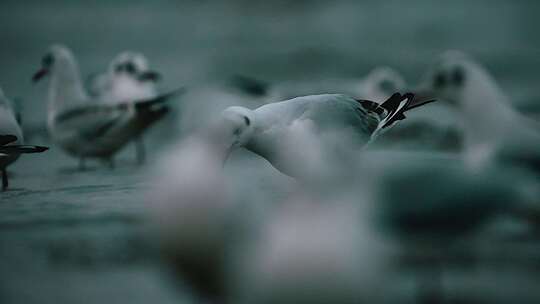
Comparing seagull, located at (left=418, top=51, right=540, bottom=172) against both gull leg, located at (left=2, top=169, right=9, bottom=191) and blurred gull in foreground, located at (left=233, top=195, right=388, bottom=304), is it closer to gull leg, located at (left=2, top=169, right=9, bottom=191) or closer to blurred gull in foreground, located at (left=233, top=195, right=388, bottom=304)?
blurred gull in foreground, located at (left=233, top=195, right=388, bottom=304)

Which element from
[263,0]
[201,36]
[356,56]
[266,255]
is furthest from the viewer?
[263,0]

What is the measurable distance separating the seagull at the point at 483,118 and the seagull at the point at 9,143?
6.89 feet

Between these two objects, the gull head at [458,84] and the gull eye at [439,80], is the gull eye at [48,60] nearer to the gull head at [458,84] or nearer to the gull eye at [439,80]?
the gull head at [458,84]

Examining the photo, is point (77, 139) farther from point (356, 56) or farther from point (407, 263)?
point (407, 263)

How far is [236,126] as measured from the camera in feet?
11.6

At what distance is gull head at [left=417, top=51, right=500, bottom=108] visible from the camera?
4.47 meters

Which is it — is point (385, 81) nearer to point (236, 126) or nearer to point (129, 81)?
point (129, 81)

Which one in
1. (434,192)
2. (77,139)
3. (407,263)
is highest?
(434,192)

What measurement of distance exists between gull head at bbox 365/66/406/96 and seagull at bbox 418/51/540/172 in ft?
8.25

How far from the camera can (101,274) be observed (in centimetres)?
267

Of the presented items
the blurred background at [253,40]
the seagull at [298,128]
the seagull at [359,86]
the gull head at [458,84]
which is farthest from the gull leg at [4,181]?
the seagull at [359,86]

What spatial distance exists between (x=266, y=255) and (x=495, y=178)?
0.81m

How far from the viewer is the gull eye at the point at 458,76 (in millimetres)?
4602

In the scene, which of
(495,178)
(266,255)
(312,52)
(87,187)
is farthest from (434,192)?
(312,52)
